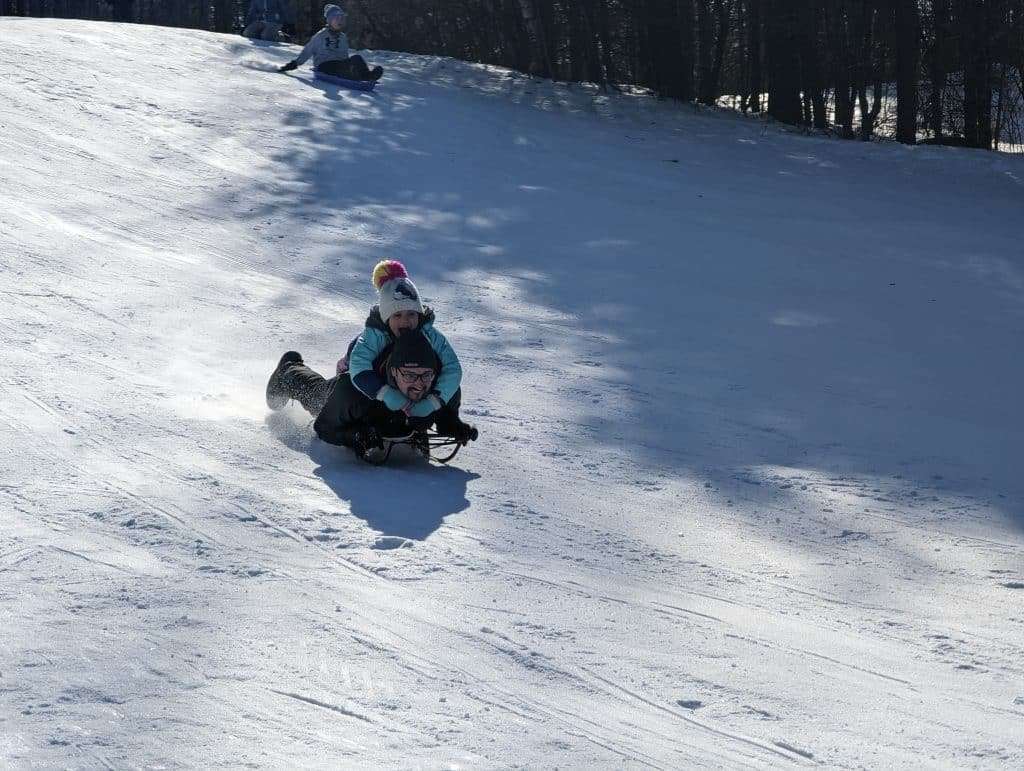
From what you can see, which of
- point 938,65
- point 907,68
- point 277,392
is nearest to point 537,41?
point 907,68

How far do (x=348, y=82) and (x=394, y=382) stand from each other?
461 inches

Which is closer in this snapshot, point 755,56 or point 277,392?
point 277,392

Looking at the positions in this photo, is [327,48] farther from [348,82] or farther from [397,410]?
[397,410]

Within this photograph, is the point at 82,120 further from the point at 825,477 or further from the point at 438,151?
the point at 825,477

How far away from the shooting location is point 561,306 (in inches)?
343

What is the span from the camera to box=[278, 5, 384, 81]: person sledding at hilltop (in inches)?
654

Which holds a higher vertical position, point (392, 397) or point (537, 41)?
point (537, 41)

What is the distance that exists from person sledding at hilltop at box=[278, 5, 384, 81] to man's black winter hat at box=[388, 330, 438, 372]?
38.6 feet

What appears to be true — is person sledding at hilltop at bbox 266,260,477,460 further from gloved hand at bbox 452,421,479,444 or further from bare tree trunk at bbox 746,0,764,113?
bare tree trunk at bbox 746,0,764,113

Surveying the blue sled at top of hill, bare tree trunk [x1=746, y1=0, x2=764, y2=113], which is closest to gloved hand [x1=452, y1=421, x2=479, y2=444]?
the blue sled at top of hill

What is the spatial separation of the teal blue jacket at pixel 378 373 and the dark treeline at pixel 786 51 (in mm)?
11576

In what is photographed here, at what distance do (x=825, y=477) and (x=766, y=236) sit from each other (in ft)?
17.7

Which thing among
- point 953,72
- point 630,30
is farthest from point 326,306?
point 630,30

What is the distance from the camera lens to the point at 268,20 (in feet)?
69.7
